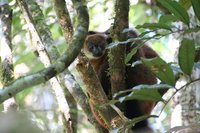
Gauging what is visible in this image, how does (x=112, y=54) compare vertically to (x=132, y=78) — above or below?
above

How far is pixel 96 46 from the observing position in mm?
4781

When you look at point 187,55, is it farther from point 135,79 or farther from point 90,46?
point 90,46

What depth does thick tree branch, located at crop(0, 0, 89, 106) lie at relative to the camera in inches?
54.7

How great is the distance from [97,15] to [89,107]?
3.15m

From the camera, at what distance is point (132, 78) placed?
3.59 m

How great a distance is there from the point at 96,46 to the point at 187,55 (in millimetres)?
3200

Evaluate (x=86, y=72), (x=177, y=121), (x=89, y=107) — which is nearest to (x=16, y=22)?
(x=89, y=107)

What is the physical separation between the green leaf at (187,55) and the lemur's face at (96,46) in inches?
111

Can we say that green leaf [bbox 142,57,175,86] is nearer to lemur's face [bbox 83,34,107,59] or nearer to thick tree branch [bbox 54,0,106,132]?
thick tree branch [bbox 54,0,106,132]

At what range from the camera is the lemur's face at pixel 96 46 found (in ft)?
14.9

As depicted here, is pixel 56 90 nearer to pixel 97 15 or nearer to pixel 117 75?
pixel 117 75

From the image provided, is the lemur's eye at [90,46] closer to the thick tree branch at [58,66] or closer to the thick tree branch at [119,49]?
the thick tree branch at [119,49]

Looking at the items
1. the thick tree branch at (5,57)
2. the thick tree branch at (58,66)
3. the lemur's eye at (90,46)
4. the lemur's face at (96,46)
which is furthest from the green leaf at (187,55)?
the lemur's eye at (90,46)

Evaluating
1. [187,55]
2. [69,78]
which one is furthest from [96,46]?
[187,55]
